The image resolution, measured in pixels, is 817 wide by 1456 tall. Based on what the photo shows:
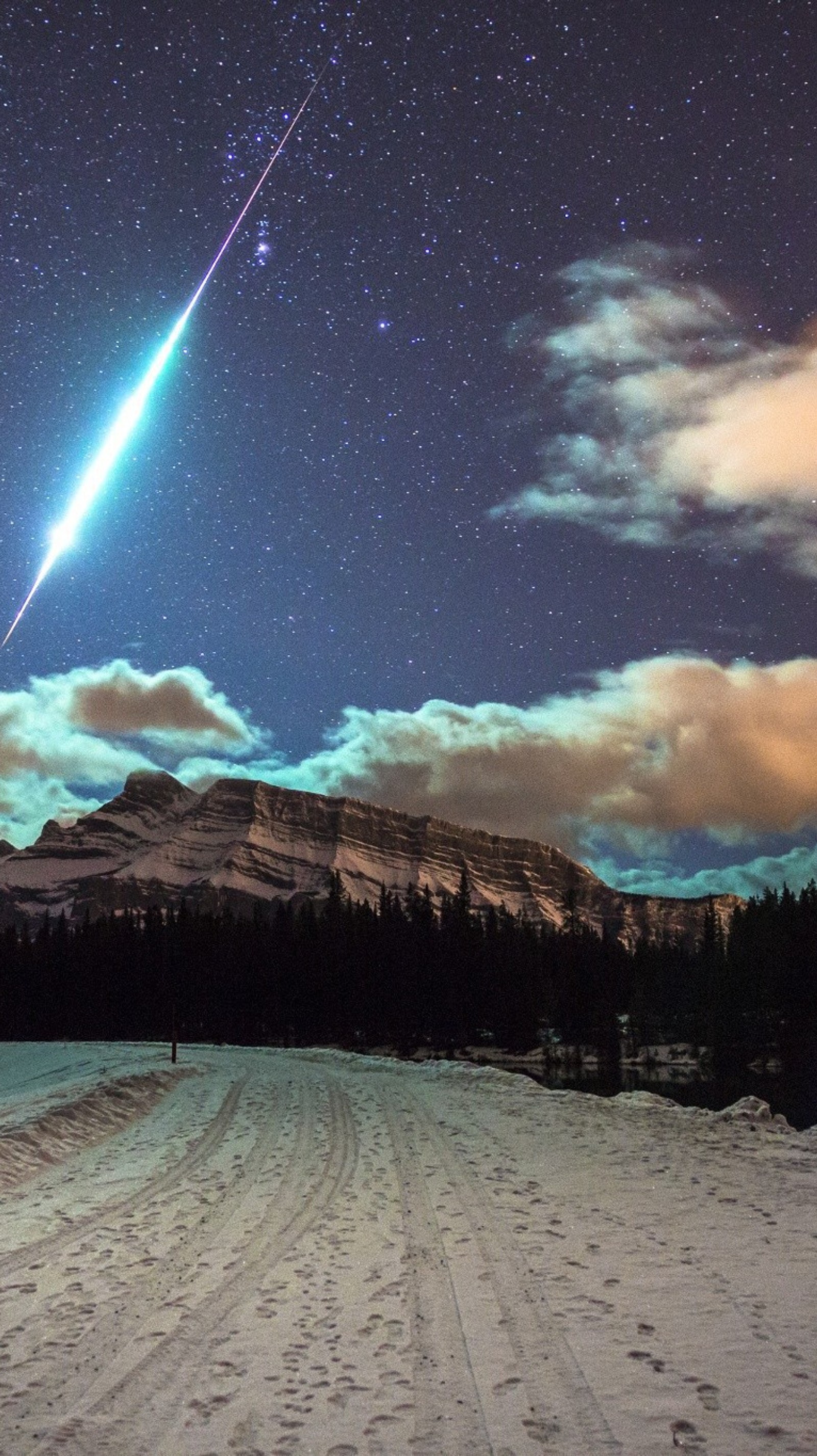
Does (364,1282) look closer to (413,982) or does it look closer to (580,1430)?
(580,1430)

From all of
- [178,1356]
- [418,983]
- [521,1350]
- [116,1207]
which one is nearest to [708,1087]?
[116,1207]

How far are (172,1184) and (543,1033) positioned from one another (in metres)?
78.4

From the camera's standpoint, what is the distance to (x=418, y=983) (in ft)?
267

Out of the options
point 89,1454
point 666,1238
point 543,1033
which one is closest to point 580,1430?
point 89,1454

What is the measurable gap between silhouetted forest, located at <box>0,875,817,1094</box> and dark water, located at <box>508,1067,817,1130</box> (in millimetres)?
13361

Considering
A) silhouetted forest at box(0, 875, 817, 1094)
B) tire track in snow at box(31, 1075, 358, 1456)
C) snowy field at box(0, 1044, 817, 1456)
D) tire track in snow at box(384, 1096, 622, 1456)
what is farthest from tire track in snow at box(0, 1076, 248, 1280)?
silhouetted forest at box(0, 875, 817, 1094)

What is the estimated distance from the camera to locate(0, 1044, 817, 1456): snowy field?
5246 millimetres

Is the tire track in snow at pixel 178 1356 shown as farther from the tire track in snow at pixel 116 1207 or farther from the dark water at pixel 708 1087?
the dark water at pixel 708 1087

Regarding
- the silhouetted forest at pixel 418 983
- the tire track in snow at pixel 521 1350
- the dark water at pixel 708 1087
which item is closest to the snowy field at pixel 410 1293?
the tire track in snow at pixel 521 1350

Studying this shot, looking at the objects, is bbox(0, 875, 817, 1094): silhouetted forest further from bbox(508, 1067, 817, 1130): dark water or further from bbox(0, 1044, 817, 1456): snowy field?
bbox(0, 1044, 817, 1456): snowy field

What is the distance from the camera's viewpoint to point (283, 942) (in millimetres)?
92062

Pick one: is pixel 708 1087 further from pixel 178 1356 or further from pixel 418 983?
pixel 178 1356

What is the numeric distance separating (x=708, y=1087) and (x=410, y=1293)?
3999cm

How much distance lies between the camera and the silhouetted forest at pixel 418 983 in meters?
76.0
